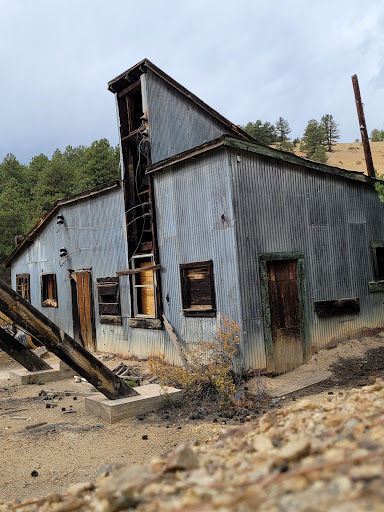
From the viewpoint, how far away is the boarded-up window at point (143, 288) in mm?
12227

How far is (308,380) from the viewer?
29.2ft

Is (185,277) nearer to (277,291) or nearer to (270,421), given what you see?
(277,291)

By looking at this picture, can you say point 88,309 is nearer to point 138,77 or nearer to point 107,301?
point 107,301

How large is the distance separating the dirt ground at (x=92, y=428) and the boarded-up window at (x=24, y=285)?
9635 millimetres

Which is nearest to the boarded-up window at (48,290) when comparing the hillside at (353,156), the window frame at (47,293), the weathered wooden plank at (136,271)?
the window frame at (47,293)

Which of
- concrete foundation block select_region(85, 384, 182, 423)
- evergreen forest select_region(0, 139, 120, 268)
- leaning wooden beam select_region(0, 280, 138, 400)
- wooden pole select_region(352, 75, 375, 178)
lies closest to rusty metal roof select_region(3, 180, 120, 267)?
leaning wooden beam select_region(0, 280, 138, 400)

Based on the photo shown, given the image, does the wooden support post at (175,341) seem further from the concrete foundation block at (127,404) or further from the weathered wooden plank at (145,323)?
the concrete foundation block at (127,404)

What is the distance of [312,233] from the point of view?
10.7 metres

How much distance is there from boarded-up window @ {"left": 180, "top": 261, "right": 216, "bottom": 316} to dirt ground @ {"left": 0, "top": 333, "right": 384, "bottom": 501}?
198 centimetres

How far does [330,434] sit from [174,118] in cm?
1142

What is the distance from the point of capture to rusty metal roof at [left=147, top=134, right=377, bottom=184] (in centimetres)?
919

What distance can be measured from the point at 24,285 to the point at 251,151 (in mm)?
14280

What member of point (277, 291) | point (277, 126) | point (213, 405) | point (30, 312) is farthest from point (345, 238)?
point (277, 126)

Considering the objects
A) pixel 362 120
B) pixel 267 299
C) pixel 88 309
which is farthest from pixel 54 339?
pixel 362 120
